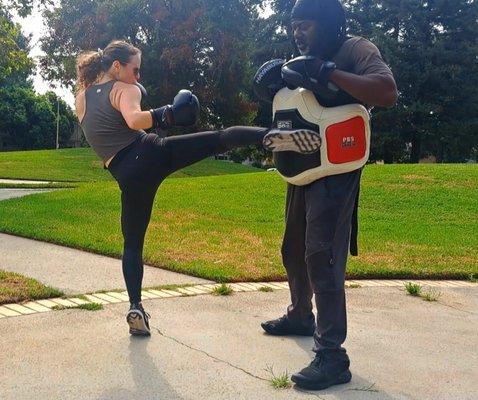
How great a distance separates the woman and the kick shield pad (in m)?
0.38

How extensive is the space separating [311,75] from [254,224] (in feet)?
19.4

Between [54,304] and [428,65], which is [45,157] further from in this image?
[54,304]

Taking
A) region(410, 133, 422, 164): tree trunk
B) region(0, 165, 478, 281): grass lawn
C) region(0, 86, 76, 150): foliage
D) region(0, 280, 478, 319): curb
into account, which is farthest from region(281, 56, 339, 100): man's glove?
region(0, 86, 76, 150): foliage

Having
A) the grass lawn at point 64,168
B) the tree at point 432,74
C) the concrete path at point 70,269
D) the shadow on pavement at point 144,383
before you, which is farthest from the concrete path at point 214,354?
the tree at point 432,74

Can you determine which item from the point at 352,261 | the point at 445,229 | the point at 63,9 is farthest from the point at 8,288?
the point at 63,9

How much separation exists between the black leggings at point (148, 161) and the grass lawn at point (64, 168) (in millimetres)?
17514

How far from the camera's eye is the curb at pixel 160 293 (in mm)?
4203

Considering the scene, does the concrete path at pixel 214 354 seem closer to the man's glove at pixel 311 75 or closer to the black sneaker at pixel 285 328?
the black sneaker at pixel 285 328

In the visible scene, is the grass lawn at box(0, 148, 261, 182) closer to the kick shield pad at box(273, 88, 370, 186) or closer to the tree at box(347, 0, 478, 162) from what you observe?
the tree at box(347, 0, 478, 162)

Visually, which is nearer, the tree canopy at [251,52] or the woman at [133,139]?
the woman at [133,139]

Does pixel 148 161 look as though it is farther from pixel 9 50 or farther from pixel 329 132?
pixel 9 50

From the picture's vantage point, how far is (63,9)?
31859 millimetres

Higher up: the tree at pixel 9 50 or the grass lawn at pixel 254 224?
the tree at pixel 9 50

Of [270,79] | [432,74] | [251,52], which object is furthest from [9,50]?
[432,74]
